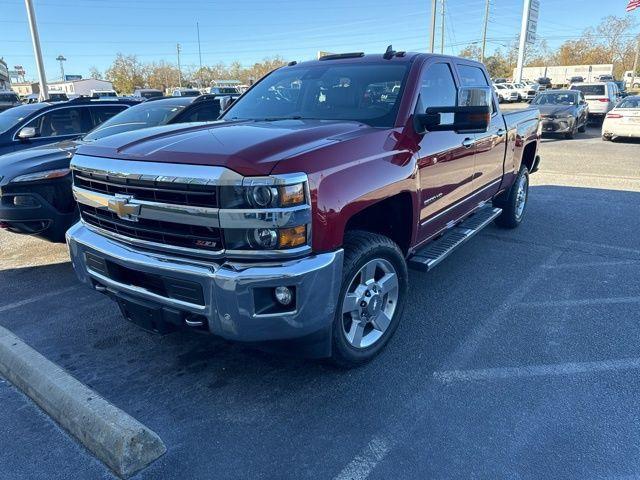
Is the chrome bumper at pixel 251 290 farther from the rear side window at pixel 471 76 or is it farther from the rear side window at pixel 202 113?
the rear side window at pixel 202 113

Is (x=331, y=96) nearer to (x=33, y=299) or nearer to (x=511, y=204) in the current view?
(x=33, y=299)

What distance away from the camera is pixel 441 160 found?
3.80 m

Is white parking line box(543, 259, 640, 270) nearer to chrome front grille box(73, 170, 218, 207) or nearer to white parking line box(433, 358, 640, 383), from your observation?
white parking line box(433, 358, 640, 383)

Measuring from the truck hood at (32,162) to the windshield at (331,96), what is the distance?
197 cm

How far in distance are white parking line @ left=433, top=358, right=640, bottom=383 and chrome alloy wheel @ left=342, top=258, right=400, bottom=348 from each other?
498mm

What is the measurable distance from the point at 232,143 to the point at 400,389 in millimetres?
1819

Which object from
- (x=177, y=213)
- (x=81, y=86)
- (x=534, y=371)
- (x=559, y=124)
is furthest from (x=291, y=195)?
(x=81, y=86)

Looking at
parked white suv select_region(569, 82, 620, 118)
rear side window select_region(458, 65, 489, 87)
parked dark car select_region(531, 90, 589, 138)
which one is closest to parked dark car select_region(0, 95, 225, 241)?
rear side window select_region(458, 65, 489, 87)

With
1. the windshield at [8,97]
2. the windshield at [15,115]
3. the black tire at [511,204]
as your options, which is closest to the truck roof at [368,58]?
the black tire at [511,204]

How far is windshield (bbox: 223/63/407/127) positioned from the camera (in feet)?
11.8

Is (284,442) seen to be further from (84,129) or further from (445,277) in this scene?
(84,129)

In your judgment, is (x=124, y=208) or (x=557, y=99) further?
(x=557, y=99)

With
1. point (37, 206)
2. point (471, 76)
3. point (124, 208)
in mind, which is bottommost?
point (37, 206)

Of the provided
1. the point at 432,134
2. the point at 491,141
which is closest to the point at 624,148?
the point at 491,141
